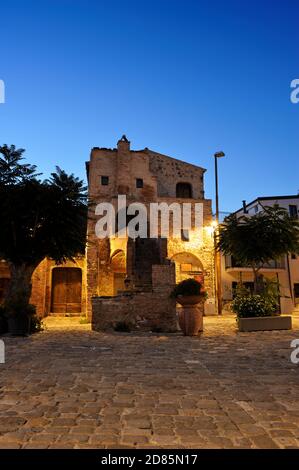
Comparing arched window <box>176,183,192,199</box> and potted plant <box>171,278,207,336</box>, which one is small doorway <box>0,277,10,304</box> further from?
arched window <box>176,183,192,199</box>

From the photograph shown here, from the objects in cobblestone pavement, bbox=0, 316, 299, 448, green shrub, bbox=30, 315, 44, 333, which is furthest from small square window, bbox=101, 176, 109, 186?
cobblestone pavement, bbox=0, 316, 299, 448

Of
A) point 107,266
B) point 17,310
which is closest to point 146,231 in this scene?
point 107,266

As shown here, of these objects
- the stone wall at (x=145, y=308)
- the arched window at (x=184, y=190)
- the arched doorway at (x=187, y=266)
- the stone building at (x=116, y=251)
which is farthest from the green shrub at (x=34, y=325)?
the arched window at (x=184, y=190)

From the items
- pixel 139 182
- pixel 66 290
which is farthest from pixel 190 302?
pixel 139 182

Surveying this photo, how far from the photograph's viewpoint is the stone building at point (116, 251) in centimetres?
2059

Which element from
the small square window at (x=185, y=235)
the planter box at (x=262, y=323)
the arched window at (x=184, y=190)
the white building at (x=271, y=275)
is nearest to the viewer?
the planter box at (x=262, y=323)

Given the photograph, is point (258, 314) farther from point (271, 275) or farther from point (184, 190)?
point (184, 190)

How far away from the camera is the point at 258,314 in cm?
1263

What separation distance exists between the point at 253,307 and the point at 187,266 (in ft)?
37.3

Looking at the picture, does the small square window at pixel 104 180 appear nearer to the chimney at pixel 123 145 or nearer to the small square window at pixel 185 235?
the chimney at pixel 123 145

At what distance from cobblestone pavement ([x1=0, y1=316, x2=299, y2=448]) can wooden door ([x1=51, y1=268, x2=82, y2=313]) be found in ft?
47.1

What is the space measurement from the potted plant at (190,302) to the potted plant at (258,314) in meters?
2.00

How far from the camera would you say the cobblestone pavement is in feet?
10.1
